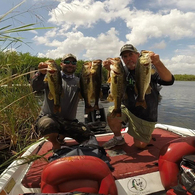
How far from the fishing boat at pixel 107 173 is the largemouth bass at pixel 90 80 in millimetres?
1410

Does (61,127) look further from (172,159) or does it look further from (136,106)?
(172,159)

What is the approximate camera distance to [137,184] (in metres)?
Result: 3.12

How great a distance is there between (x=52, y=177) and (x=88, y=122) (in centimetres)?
447

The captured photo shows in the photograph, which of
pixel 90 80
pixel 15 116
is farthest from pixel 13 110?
pixel 90 80

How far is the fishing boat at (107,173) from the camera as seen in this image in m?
2.49

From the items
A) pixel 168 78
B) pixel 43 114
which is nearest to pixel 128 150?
pixel 168 78

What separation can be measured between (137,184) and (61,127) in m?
2.19

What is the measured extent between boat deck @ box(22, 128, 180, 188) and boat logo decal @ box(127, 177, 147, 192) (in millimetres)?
105

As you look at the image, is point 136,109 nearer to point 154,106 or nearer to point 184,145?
point 154,106

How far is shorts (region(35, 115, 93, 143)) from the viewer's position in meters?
4.16

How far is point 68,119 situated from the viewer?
4.61 metres

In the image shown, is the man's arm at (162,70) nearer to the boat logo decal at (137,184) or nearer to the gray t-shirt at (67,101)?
the gray t-shirt at (67,101)

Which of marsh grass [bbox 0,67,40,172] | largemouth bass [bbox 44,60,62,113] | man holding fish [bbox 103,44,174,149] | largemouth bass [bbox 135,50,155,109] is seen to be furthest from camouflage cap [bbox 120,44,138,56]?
marsh grass [bbox 0,67,40,172]

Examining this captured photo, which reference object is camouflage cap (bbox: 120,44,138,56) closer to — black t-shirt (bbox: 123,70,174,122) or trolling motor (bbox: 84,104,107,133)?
black t-shirt (bbox: 123,70,174,122)
